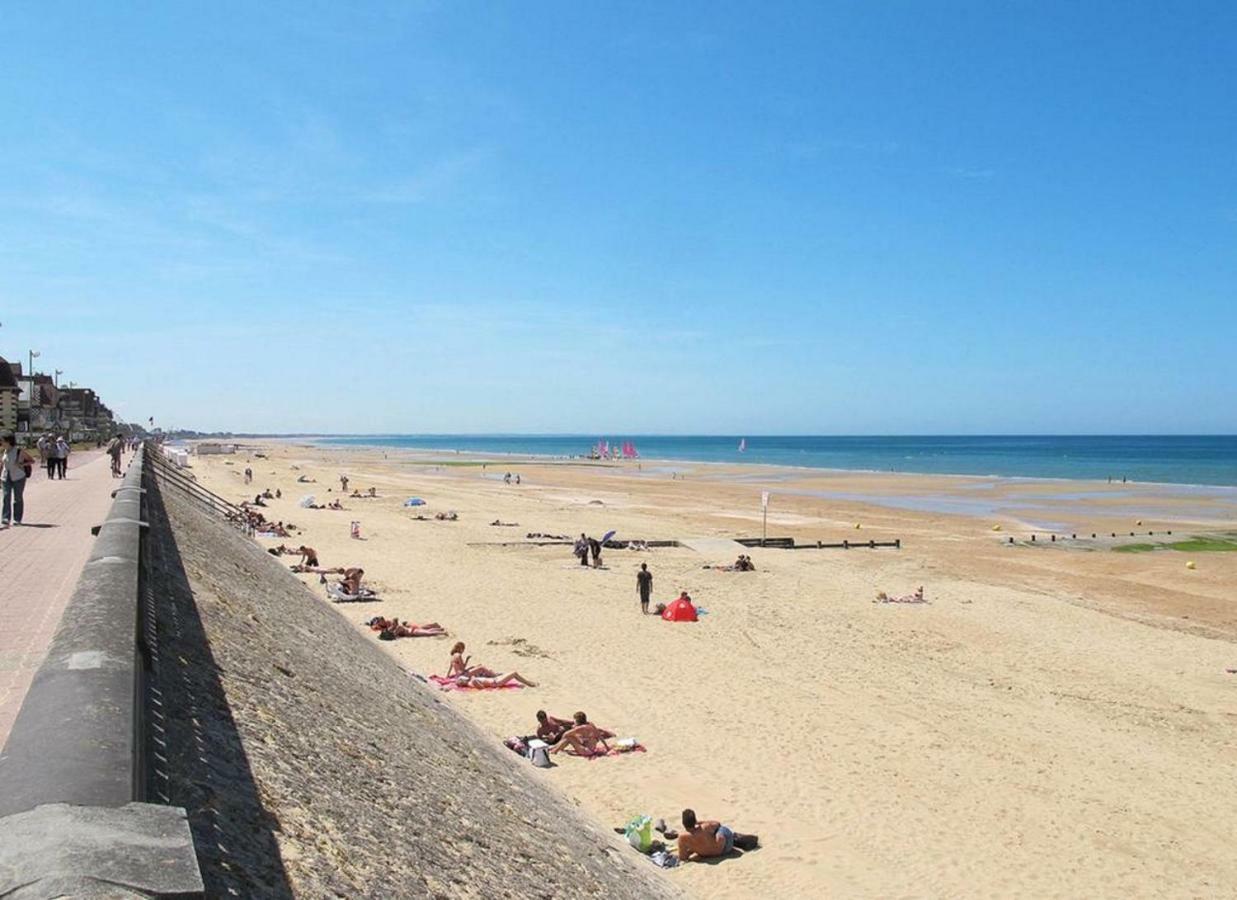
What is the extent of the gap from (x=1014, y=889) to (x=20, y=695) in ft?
27.9

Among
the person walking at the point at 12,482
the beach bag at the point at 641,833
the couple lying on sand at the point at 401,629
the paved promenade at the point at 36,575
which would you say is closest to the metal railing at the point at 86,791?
the paved promenade at the point at 36,575

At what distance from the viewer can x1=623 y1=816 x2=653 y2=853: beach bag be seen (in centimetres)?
859

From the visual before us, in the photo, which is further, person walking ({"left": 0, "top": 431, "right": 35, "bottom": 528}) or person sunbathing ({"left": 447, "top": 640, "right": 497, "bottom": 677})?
person walking ({"left": 0, "top": 431, "right": 35, "bottom": 528})

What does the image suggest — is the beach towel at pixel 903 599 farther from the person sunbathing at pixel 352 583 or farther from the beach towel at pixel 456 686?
the person sunbathing at pixel 352 583

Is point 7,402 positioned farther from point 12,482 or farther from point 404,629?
point 404,629

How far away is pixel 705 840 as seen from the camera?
855 centimetres

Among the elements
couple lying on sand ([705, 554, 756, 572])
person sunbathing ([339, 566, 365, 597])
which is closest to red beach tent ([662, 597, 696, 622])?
person sunbathing ([339, 566, 365, 597])

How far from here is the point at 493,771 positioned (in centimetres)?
830

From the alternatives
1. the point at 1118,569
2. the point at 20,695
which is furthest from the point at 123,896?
the point at 1118,569

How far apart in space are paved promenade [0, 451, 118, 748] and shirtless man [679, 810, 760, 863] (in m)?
5.73

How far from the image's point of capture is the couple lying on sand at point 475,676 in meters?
13.4

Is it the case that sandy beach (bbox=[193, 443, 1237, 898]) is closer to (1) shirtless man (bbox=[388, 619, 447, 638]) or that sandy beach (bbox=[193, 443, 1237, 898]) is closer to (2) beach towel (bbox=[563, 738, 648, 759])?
(2) beach towel (bbox=[563, 738, 648, 759])

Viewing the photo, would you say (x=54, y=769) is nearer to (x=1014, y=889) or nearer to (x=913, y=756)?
(x=1014, y=889)

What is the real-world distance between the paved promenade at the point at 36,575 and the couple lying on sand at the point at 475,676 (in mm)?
5304
